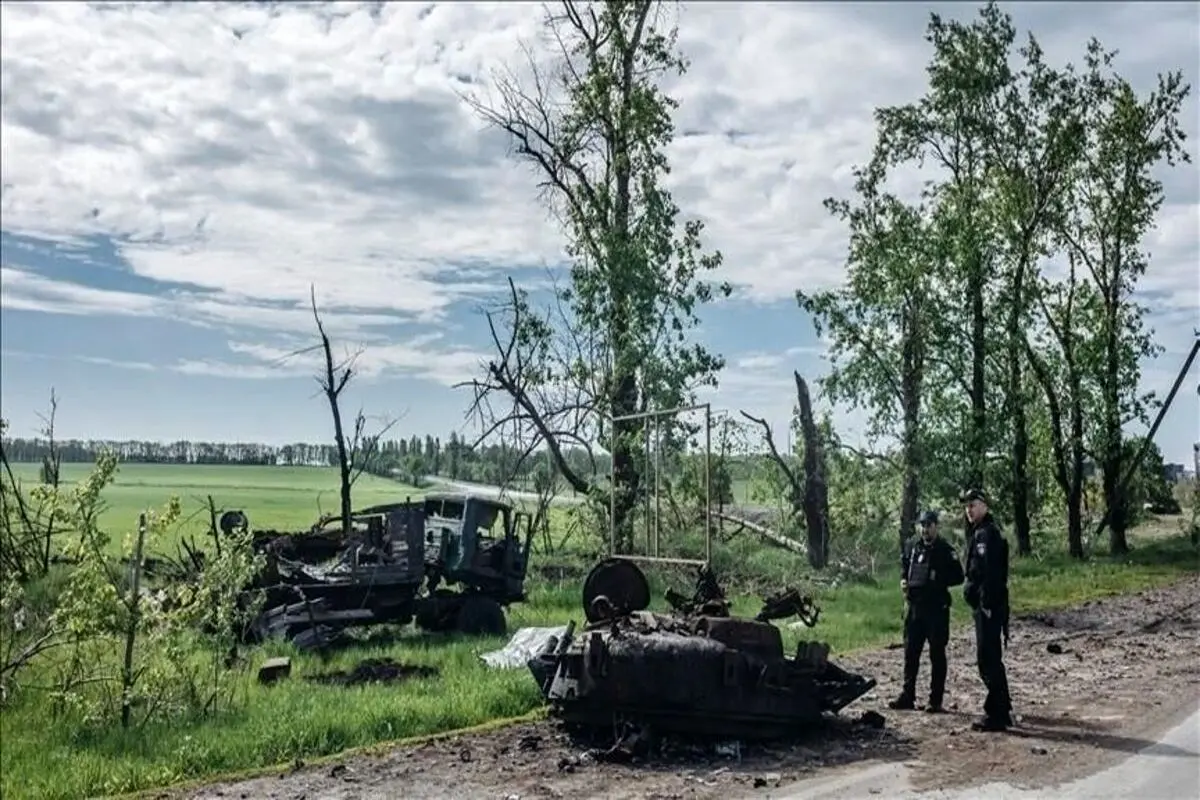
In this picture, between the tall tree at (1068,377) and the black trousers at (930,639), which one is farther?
the tall tree at (1068,377)

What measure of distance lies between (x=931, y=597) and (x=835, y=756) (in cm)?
215

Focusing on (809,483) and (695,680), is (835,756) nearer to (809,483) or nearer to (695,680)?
(695,680)

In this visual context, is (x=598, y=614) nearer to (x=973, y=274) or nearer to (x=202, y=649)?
(x=202, y=649)

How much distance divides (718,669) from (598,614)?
4.67 feet

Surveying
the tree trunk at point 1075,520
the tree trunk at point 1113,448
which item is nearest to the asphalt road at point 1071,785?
the tree trunk at point 1113,448

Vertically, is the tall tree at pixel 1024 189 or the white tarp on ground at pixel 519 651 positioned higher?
the tall tree at pixel 1024 189

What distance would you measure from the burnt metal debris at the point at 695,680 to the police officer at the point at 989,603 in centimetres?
100

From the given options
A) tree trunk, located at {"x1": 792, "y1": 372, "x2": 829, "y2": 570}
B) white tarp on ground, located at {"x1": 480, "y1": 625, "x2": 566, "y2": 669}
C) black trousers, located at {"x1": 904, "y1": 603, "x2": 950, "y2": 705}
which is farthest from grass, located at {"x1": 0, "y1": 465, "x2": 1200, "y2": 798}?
tree trunk, located at {"x1": 792, "y1": 372, "x2": 829, "y2": 570}

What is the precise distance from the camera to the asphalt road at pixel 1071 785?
314 inches

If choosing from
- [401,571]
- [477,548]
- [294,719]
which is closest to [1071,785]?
[294,719]

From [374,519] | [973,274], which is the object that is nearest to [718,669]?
[374,519]

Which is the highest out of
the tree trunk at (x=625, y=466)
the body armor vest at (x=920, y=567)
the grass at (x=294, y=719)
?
the tree trunk at (x=625, y=466)

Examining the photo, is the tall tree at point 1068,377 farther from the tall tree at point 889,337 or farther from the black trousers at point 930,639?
the black trousers at point 930,639

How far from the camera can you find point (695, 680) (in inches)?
377
